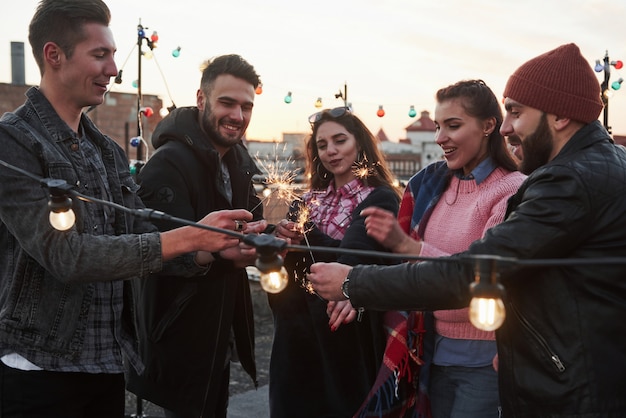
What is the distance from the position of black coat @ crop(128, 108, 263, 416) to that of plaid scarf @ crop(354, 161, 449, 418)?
32.7 inches

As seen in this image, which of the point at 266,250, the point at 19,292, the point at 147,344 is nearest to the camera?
the point at 266,250

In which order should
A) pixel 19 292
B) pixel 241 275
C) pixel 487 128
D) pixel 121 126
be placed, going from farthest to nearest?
1. pixel 121 126
2. pixel 241 275
3. pixel 487 128
4. pixel 19 292

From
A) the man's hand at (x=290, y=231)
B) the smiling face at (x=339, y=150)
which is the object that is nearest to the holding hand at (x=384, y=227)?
the man's hand at (x=290, y=231)

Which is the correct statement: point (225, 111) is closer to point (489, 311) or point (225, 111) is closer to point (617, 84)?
point (489, 311)

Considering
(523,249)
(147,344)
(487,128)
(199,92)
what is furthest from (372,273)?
(199,92)

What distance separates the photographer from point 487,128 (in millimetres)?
2875

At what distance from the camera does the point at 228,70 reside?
3.51 m

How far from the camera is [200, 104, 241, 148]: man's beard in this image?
3479mm

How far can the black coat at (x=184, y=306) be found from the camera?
3145 millimetres

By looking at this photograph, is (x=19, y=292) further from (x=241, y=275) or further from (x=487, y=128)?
(x=487, y=128)

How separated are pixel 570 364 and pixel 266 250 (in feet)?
3.47

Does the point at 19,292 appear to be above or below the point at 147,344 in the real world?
above

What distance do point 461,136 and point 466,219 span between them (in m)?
0.40

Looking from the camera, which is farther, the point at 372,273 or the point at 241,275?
the point at 241,275
